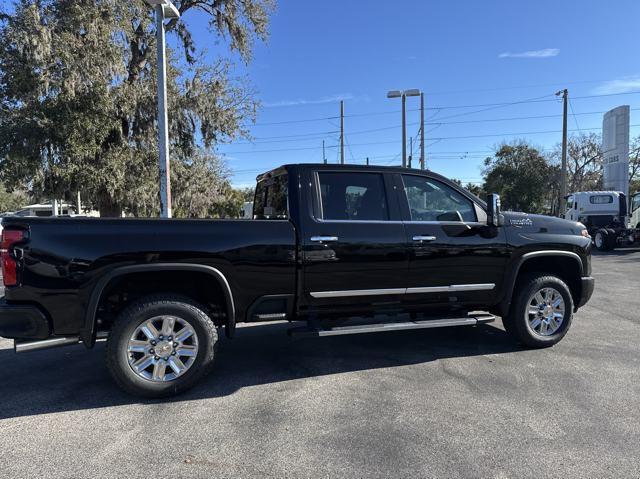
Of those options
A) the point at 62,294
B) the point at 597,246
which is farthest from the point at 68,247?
the point at 597,246

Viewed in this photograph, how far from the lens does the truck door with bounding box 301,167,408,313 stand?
4.44 meters

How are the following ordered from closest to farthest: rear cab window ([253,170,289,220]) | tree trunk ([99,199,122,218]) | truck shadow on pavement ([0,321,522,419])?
truck shadow on pavement ([0,321,522,419]), rear cab window ([253,170,289,220]), tree trunk ([99,199,122,218])

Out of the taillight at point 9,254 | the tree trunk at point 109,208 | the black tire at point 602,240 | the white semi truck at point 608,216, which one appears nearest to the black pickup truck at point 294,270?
the taillight at point 9,254

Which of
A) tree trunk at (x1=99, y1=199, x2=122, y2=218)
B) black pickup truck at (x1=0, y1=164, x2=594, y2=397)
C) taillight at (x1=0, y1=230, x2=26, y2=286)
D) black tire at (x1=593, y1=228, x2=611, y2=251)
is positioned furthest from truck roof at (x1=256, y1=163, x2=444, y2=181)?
black tire at (x1=593, y1=228, x2=611, y2=251)

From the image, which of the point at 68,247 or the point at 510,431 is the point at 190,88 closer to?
the point at 68,247

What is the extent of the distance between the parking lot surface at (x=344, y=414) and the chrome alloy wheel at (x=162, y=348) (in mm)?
257

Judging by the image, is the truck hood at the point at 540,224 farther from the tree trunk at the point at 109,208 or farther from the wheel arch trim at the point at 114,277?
the tree trunk at the point at 109,208

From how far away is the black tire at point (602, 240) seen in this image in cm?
1844

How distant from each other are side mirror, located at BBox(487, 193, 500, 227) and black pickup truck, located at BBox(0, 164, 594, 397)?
0.5 inches

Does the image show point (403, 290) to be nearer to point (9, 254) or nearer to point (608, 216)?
point (9, 254)

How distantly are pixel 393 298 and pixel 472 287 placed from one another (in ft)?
2.95

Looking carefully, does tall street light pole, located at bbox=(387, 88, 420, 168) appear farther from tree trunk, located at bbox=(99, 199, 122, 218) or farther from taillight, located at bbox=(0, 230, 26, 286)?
taillight, located at bbox=(0, 230, 26, 286)

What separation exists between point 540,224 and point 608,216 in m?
17.6

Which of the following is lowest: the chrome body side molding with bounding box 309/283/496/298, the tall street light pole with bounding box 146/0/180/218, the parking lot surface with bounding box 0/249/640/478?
the parking lot surface with bounding box 0/249/640/478
